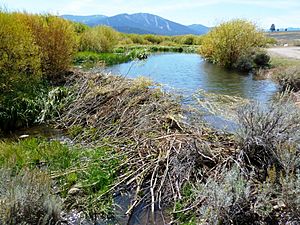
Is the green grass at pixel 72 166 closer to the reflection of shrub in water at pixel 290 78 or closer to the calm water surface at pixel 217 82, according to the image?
the calm water surface at pixel 217 82

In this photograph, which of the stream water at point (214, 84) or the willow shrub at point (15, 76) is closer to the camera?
the willow shrub at point (15, 76)

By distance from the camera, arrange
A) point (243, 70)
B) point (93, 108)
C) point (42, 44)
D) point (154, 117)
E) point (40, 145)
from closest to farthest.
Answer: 1. point (40, 145)
2. point (154, 117)
3. point (93, 108)
4. point (42, 44)
5. point (243, 70)

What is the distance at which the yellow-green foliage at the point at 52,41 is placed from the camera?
37.7 ft

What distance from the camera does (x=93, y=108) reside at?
8984 millimetres

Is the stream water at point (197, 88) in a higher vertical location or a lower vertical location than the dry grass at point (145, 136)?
lower

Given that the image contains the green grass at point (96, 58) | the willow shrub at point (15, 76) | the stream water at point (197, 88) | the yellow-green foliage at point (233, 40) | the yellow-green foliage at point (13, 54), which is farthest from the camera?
the yellow-green foliage at point (233, 40)

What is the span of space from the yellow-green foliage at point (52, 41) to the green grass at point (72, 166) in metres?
5.73

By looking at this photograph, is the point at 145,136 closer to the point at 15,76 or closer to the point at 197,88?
the point at 15,76

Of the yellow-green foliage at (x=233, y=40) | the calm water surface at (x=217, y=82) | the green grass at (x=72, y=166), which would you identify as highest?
the yellow-green foliage at (x=233, y=40)

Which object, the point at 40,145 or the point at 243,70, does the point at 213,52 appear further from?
the point at 40,145

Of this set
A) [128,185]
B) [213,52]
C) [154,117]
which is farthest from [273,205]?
[213,52]

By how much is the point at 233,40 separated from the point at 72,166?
17092 millimetres

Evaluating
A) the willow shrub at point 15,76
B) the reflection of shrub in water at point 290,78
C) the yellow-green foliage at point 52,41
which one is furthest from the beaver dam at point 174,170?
the reflection of shrub in water at point 290,78

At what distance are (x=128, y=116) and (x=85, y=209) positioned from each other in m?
3.59
